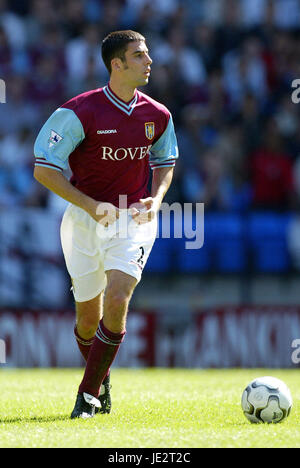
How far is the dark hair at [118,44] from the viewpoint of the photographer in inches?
244

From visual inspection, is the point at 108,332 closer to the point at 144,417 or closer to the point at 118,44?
the point at 144,417

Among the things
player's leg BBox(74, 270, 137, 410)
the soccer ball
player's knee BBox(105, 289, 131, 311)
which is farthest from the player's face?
the soccer ball

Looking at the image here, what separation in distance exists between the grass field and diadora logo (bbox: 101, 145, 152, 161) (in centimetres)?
179

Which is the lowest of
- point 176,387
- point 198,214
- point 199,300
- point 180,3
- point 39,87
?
point 176,387

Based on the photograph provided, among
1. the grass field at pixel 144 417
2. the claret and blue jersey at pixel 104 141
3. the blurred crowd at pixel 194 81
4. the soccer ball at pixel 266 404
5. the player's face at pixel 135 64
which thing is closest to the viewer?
the grass field at pixel 144 417

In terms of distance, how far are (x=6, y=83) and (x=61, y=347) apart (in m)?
4.38

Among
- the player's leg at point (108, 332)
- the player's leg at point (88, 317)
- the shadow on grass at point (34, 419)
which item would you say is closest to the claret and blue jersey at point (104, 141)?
the player's leg at point (108, 332)

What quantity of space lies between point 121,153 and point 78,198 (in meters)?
0.49

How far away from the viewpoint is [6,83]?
1373 centimetres

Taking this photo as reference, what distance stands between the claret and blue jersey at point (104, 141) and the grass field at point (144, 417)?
61.0 inches

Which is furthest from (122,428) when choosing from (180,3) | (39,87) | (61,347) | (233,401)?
(180,3)

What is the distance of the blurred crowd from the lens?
1297 cm

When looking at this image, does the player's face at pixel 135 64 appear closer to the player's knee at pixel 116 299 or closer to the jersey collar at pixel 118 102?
the jersey collar at pixel 118 102

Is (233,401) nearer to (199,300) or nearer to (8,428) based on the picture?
(8,428)
